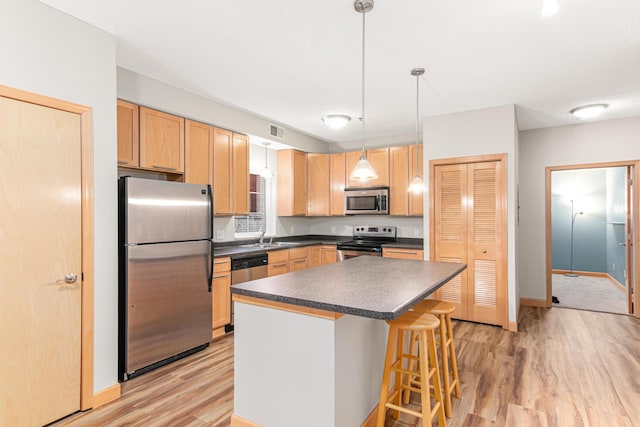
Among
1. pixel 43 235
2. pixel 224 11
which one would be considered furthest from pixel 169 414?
pixel 224 11

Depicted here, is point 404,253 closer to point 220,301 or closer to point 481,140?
point 481,140

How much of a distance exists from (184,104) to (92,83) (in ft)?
4.00

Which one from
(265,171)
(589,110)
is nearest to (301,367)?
(265,171)

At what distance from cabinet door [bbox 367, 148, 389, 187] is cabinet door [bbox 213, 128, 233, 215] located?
2.22 m

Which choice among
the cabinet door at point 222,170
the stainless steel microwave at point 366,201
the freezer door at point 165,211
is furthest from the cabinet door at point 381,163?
the freezer door at point 165,211

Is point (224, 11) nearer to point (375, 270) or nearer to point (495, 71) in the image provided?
point (375, 270)

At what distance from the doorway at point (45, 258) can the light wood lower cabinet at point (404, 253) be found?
3.57 meters

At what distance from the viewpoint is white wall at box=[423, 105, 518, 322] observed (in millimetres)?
4020

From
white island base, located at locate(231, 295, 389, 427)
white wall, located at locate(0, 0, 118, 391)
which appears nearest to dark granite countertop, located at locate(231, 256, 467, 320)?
white island base, located at locate(231, 295, 389, 427)

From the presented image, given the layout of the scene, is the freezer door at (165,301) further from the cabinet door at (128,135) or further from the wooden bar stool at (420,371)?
the wooden bar stool at (420,371)

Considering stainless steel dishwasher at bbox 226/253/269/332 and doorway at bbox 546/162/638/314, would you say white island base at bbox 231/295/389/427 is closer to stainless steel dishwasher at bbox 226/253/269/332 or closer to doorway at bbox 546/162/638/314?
stainless steel dishwasher at bbox 226/253/269/332

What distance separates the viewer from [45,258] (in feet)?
7.11

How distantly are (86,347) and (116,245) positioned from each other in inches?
28.3

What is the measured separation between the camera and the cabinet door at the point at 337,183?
5605 millimetres
